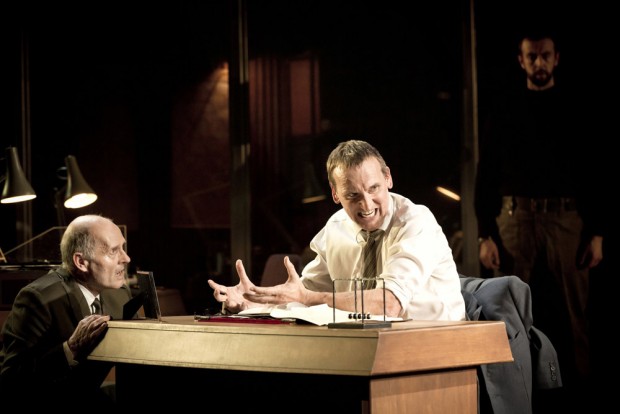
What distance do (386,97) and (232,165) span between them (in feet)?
3.96

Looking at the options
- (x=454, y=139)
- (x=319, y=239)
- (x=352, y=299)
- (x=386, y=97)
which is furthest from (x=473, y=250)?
(x=352, y=299)

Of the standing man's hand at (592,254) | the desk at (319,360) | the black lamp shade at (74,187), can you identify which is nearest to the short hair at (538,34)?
the standing man's hand at (592,254)

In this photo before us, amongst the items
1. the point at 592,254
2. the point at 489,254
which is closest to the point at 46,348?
the point at 489,254

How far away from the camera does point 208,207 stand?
6.69m

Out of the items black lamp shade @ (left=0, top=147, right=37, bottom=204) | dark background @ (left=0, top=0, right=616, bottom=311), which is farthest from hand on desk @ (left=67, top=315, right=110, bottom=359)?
dark background @ (left=0, top=0, right=616, bottom=311)

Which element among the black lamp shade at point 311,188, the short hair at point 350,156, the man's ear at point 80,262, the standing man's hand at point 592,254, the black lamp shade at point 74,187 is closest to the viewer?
the short hair at point 350,156

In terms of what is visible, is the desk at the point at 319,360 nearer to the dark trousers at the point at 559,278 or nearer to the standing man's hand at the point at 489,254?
the dark trousers at the point at 559,278

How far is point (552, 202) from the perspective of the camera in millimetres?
5266

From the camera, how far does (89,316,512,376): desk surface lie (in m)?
2.33

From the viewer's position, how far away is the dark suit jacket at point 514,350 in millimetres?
3080

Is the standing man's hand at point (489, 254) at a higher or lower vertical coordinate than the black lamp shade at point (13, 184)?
lower

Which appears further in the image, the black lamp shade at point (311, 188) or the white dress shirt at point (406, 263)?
the black lamp shade at point (311, 188)

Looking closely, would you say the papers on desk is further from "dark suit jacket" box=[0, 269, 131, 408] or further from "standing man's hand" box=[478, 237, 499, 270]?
"standing man's hand" box=[478, 237, 499, 270]

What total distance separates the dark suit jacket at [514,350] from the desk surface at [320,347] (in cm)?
49
